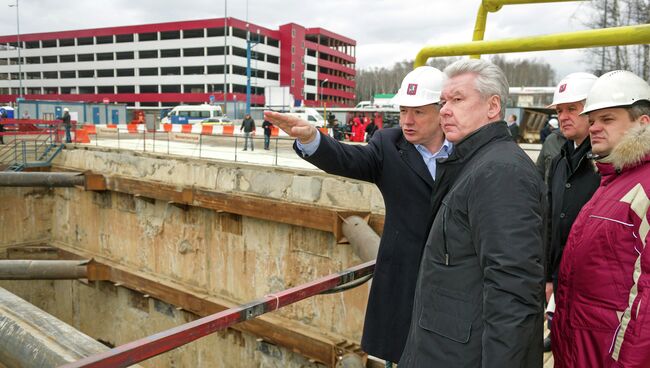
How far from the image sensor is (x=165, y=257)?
36.4 ft

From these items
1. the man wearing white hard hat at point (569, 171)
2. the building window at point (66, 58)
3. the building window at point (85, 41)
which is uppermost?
the building window at point (85, 41)

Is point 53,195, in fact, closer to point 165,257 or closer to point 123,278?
point 123,278

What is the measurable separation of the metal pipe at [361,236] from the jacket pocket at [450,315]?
502 centimetres

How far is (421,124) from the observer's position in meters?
2.84

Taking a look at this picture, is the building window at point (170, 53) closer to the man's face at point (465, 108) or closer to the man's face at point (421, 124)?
the man's face at point (421, 124)

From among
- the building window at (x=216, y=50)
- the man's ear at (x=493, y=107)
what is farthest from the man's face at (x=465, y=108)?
the building window at (x=216, y=50)

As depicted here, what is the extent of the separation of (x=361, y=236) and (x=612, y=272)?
5433 millimetres

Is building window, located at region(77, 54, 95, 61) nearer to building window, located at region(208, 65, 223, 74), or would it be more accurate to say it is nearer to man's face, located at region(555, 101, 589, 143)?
building window, located at region(208, 65, 223, 74)

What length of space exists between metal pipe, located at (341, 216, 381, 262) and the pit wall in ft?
1.50

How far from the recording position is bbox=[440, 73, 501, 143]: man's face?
203cm

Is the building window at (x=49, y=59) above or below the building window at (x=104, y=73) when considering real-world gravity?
above

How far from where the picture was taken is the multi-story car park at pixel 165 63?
66125 millimetres

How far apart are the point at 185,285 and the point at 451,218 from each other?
9606 mm

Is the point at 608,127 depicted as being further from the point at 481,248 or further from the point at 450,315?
the point at 450,315
